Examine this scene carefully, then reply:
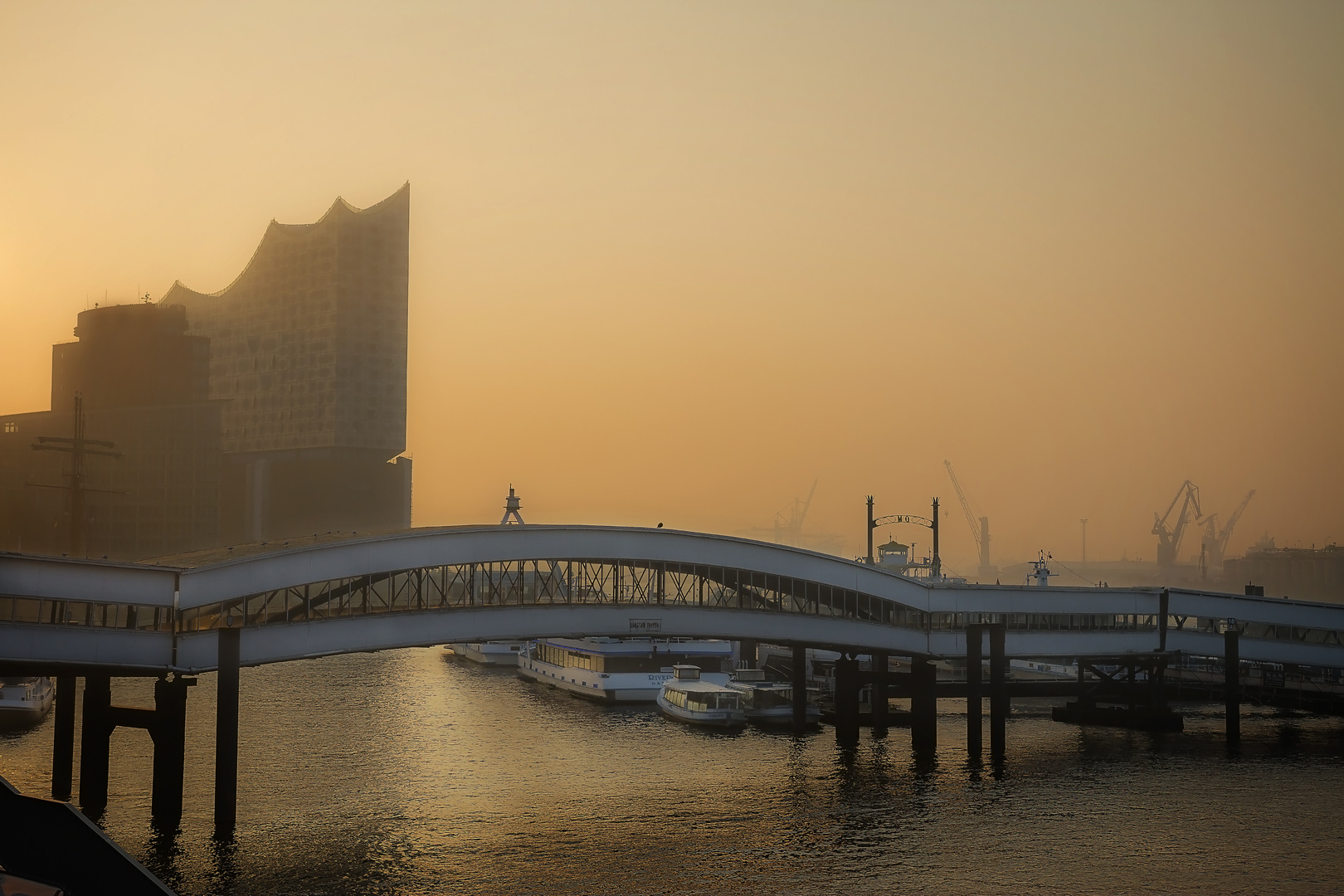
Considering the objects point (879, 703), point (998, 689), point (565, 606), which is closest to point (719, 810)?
point (565, 606)

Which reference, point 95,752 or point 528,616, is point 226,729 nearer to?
point 95,752

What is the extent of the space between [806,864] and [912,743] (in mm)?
31540

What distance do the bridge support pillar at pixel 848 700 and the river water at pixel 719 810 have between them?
211 centimetres

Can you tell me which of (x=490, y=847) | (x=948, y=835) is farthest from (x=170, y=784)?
(x=948, y=835)

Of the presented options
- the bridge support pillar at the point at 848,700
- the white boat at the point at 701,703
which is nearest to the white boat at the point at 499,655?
the white boat at the point at 701,703

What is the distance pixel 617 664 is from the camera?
110188 millimetres

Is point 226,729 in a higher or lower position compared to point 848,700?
higher

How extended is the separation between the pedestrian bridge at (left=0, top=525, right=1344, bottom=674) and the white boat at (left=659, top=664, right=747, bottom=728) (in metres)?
11.4

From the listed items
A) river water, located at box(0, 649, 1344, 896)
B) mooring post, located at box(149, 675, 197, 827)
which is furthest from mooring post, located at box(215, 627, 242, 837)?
mooring post, located at box(149, 675, 197, 827)

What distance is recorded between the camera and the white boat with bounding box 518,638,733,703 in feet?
355

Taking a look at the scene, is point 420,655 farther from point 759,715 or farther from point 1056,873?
point 1056,873

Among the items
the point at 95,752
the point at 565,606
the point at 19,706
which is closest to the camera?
the point at 95,752

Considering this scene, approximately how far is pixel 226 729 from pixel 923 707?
143 ft

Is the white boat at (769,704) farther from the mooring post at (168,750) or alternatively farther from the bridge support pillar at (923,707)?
the mooring post at (168,750)
